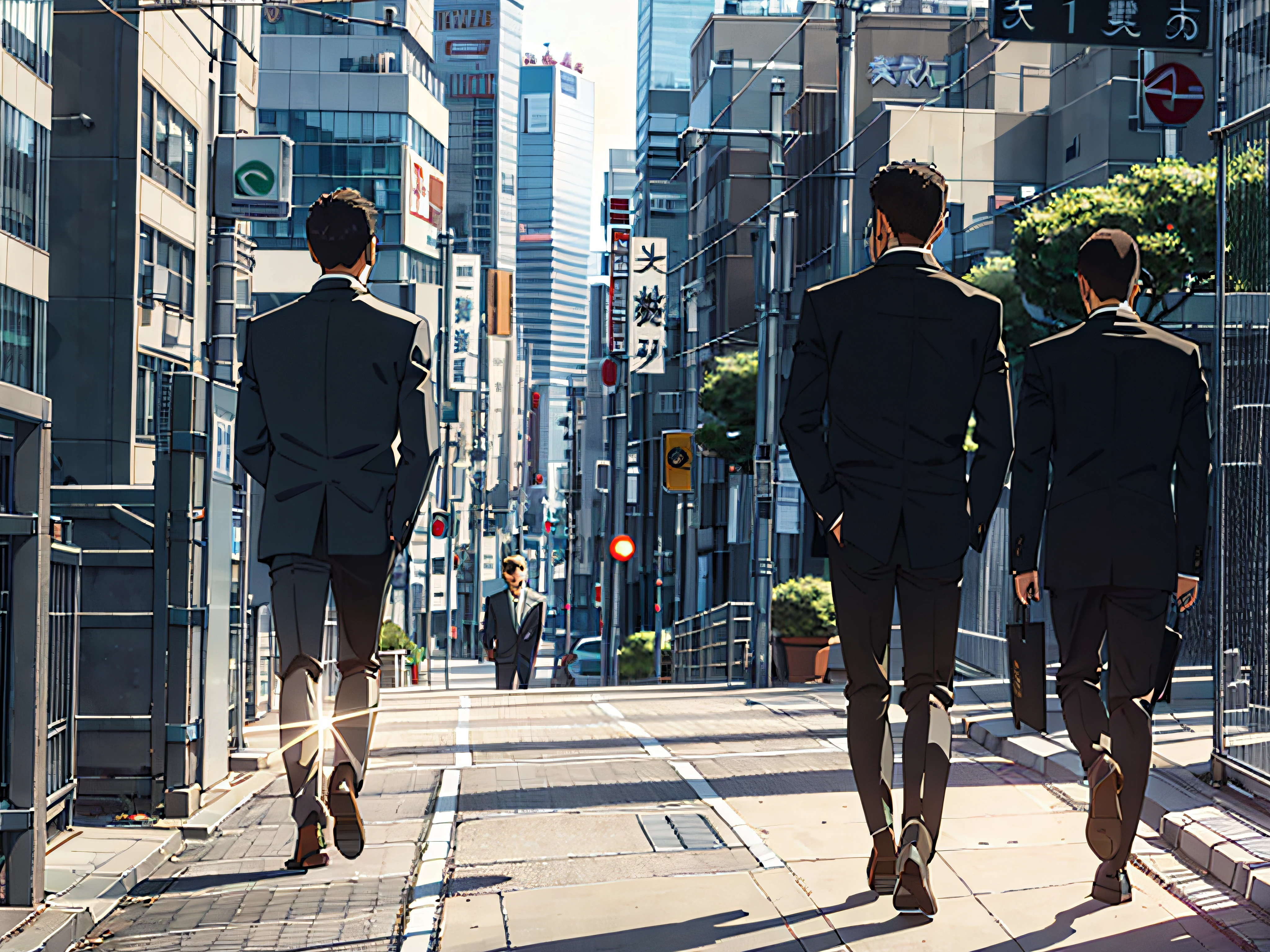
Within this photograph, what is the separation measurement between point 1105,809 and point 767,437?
14.6m

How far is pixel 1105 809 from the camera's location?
5.38 metres

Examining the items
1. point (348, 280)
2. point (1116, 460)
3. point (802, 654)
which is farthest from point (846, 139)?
point (348, 280)

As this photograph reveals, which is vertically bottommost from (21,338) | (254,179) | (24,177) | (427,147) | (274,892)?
(274,892)

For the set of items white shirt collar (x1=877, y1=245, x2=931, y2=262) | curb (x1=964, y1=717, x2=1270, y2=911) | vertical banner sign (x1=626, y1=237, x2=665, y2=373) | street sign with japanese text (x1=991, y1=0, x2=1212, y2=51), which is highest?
vertical banner sign (x1=626, y1=237, x2=665, y2=373)

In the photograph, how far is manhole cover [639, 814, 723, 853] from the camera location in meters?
6.45

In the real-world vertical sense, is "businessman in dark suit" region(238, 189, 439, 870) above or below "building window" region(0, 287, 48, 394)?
below

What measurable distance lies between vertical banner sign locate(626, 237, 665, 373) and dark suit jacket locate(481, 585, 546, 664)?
21.0 m

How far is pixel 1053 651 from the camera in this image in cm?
1612

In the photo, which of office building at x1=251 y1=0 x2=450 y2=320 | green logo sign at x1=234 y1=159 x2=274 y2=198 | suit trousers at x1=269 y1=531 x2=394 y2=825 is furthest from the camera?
office building at x1=251 y1=0 x2=450 y2=320

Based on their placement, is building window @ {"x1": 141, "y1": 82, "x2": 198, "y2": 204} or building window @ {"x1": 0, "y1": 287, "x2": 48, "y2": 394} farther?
building window @ {"x1": 141, "y1": 82, "x2": 198, "y2": 204}

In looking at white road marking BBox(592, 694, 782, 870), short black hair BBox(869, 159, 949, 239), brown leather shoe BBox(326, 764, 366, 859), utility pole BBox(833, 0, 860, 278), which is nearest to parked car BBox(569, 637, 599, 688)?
utility pole BBox(833, 0, 860, 278)

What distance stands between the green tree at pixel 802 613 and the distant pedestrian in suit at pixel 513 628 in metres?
3.23

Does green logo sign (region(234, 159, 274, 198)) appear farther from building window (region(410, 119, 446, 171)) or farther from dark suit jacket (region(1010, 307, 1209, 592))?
Answer: building window (region(410, 119, 446, 171))

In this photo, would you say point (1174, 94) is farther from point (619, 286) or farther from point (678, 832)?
point (619, 286)
